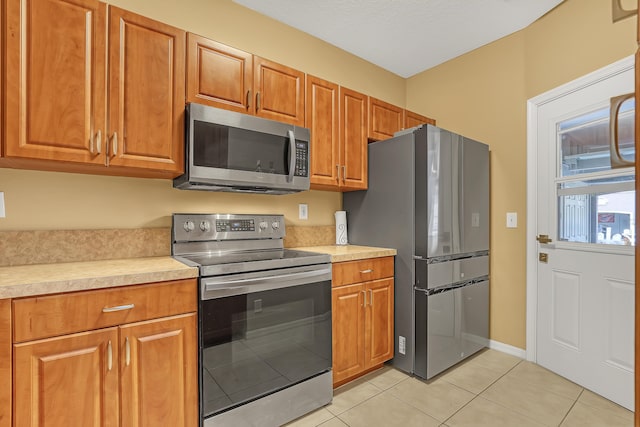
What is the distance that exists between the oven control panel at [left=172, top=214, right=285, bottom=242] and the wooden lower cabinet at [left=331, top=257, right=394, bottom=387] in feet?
1.92

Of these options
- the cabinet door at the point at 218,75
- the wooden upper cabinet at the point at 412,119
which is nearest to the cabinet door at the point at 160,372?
the cabinet door at the point at 218,75

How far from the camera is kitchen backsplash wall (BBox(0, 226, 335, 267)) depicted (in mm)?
1614

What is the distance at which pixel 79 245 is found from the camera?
1.77 metres

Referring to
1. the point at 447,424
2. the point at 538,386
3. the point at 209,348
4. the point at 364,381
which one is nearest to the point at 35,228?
the point at 209,348

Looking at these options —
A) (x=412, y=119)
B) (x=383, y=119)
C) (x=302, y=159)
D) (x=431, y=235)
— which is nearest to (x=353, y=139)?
(x=383, y=119)

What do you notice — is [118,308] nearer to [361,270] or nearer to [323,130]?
[361,270]

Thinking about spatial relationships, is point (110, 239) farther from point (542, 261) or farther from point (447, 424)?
point (542, 261)

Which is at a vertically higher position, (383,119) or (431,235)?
(383,119)

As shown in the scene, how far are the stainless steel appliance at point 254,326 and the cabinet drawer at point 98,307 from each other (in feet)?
0.36

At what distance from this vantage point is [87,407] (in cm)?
130

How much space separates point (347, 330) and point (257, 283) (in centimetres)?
81

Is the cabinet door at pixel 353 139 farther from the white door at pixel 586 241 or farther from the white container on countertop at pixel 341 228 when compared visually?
the white door at pixel 586 241

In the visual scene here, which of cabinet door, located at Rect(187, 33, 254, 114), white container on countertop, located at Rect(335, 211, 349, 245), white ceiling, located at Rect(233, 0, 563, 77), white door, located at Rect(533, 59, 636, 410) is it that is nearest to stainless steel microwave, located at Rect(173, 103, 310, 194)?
cabinet door, located at Rect(187, 33, 254, 114)

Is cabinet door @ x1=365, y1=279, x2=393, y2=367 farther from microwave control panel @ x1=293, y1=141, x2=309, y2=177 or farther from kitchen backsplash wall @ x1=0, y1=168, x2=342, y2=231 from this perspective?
kitchen backsplash wall @ x1=0, y1=168, x2=342, y2=231
